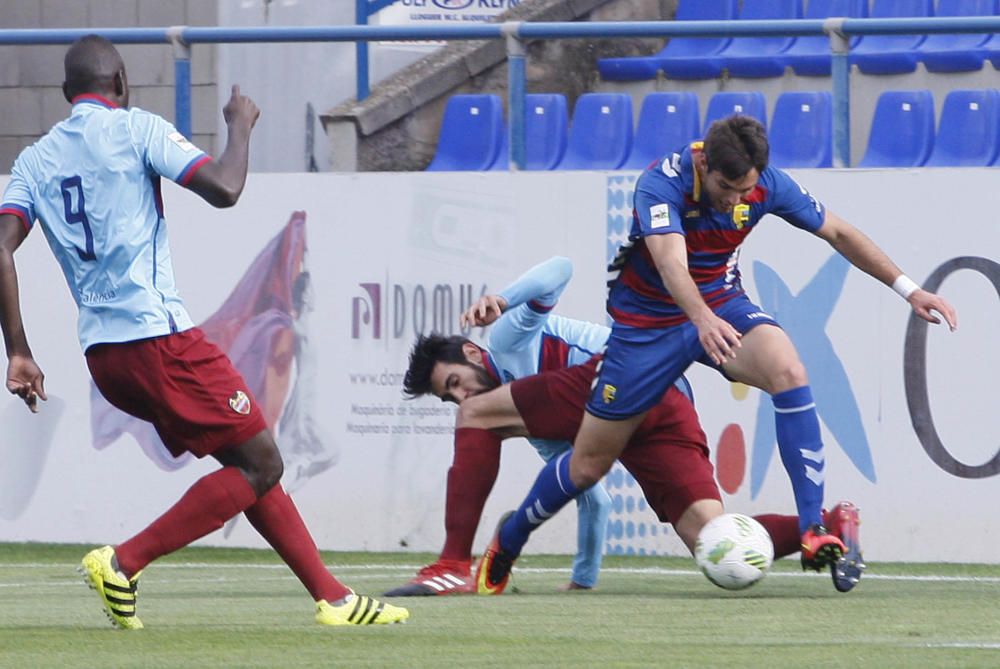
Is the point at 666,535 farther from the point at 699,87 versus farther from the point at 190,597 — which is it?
the point at 699,87

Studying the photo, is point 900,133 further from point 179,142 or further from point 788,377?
point 179,142

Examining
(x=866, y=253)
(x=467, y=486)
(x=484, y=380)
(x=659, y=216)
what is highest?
(x=659, y=216)

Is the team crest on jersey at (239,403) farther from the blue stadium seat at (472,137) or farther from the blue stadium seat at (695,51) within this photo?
the blue stadium seat at (695,51)

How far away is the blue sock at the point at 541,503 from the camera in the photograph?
7621 millimetres

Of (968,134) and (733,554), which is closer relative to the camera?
(733,554)

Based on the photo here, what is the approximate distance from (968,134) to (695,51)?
122 inches

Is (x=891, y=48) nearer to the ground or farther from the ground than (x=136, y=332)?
farther from the ground

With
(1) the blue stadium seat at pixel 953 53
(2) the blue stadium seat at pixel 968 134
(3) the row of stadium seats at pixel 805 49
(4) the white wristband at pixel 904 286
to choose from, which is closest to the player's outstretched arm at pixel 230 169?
(4) the white wristband at pixel 904 286

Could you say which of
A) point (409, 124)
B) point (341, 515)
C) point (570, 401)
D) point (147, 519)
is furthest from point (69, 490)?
point (570, 401)

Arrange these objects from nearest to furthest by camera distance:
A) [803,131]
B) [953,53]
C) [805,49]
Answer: [803,131]
[805,49]
[953,53]

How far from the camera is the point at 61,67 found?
11992 mm

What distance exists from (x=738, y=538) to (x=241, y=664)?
2420 millimetres

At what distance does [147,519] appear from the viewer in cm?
1050

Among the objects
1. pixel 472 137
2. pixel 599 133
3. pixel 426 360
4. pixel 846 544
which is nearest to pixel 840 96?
pixel 599 133
